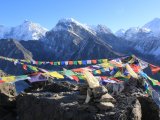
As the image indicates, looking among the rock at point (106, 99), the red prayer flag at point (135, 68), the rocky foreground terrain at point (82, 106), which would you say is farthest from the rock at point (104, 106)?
the red prayer flag at point (135, 68)

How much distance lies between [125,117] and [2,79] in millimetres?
8975

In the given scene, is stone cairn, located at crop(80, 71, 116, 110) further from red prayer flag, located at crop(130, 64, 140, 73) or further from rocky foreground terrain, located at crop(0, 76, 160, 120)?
red prayer flag, located at crop(130, 64, 140, 73)

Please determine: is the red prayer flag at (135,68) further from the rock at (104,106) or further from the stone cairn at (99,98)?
the rock at (104,106)

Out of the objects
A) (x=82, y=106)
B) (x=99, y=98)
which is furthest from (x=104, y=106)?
(x=82, y=106)

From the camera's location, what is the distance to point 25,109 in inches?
906

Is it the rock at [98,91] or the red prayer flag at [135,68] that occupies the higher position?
the red prayer flag at [135,68]

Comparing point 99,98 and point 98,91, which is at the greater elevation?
point 98,91

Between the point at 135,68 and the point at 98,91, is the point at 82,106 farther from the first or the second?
the point at 135,68

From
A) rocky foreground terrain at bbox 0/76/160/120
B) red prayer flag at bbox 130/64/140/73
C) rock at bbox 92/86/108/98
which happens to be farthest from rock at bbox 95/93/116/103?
red prayer flag at bbox 130/64/140/73

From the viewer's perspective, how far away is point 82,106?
1741cm

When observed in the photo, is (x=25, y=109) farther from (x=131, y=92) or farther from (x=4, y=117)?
(x=131, y=92)

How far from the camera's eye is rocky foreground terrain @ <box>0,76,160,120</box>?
16.7 metres

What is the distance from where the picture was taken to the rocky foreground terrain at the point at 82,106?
1673 cm

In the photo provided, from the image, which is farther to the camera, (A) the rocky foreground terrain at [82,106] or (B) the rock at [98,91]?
(B) the rock at [98,91]
